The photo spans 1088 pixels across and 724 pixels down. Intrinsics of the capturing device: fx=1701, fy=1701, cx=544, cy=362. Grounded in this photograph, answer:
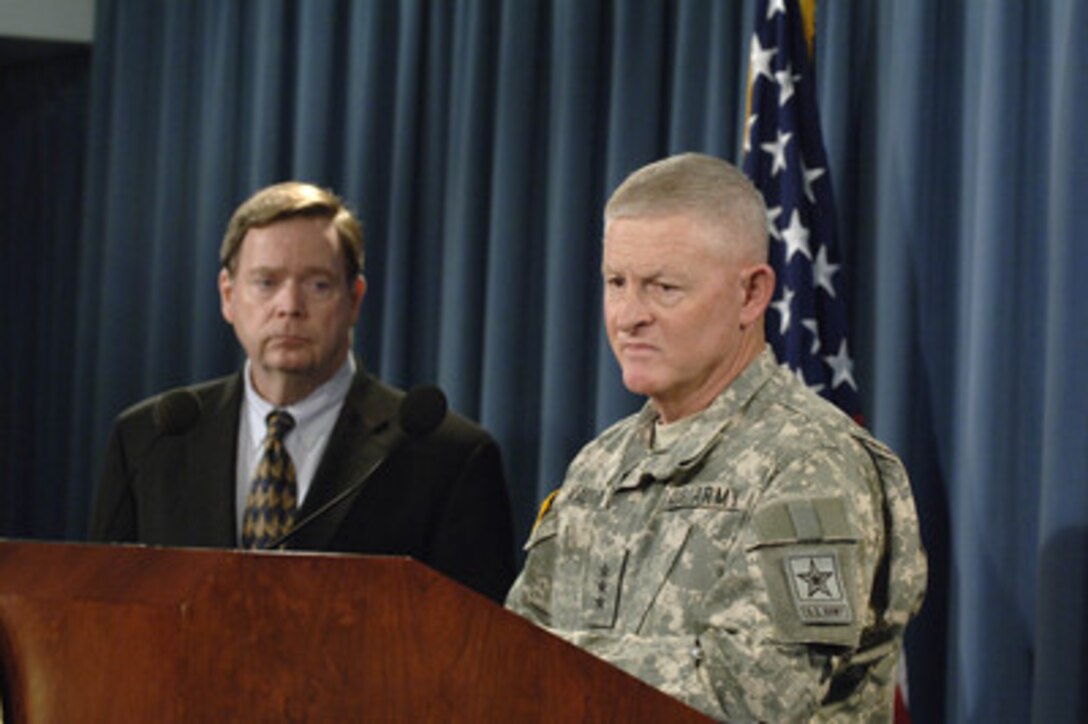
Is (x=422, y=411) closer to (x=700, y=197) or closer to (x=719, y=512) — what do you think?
(x=700, y=197)

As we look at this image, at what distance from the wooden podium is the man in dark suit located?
196cm

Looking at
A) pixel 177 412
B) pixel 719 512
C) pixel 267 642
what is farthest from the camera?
pixel 177 412

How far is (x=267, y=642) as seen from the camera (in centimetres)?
142

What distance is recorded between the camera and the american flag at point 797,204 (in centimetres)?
347

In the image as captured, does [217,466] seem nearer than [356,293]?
Yes

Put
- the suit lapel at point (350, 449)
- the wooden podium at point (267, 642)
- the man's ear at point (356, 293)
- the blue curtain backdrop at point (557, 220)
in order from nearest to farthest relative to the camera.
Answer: the wooden podium at point (267, 642) < the blue curtain backdrop at point (557, 220) < the suit lapel at point (350, 449) < the man's ear at point (356, 293)

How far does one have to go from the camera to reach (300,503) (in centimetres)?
352

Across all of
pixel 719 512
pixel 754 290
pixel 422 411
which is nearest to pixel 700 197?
pixel 754 290

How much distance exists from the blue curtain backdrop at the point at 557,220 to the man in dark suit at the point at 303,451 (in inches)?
25.5

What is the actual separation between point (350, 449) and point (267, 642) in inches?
85.4

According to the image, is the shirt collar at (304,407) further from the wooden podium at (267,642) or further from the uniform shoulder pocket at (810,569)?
the wooden podium at (267,642)

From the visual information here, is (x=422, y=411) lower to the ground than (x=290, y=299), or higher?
lower

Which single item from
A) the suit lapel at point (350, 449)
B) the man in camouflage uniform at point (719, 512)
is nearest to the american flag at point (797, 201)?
the suit lapel at point (350, 449)

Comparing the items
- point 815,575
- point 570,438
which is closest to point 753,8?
point 570,438
